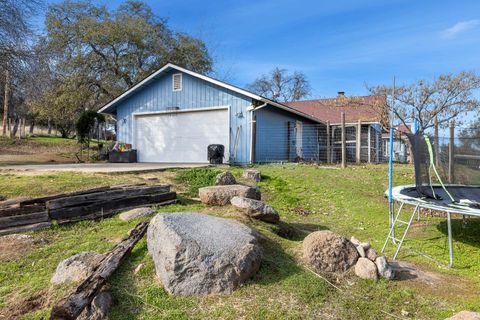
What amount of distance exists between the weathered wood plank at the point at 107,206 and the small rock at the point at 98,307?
2.76 m

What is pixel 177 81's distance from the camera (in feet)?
53.6

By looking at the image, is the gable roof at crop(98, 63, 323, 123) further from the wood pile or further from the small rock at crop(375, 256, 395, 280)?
the small rock at crop(375, 256, 395, 280)

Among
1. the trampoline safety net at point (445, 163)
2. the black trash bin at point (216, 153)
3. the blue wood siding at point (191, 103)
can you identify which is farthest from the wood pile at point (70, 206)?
the blue wood siding at point (191, 103)

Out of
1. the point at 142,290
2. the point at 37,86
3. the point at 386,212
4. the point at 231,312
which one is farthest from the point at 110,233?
the point at 37,86

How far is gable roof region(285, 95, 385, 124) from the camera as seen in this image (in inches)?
675

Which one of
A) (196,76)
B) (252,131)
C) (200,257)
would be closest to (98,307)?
(200,257)

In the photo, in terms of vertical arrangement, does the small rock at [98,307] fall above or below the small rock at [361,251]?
below

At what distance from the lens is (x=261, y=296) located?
10.7 ft

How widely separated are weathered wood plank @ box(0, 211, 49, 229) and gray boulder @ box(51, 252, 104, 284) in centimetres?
193

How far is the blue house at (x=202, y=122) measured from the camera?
48.1 ft

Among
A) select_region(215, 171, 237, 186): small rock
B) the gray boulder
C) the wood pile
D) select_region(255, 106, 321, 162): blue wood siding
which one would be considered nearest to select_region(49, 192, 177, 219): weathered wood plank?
the wood pile

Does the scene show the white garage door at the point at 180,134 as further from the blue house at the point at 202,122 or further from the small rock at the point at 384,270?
the small rock at the point at 384,270

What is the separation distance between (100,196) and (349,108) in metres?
17.3

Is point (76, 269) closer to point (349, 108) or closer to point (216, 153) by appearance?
point (216, 153)
